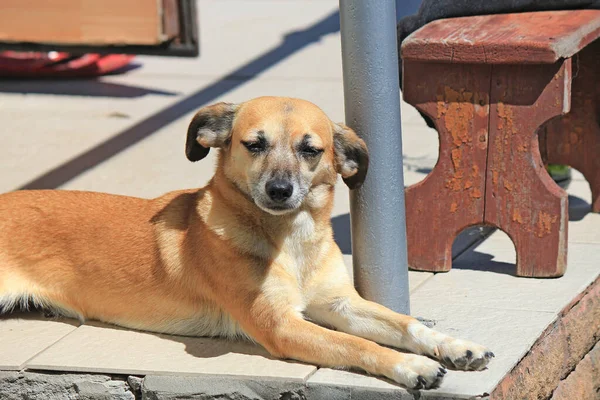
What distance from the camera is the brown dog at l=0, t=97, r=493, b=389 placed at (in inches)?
148

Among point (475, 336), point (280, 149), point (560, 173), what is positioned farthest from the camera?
point (560, 173)

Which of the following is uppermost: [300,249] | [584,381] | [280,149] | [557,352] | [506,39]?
[506,39]

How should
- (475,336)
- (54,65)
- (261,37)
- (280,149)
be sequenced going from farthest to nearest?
1. (261,37)
2. (54,65)
3. (475,336)
4. (280,149)

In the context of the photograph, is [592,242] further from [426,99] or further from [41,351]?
[41,351]

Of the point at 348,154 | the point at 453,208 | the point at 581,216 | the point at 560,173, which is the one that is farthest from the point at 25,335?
the point at 560,173

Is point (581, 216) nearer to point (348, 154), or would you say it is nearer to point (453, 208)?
point (453, 208)

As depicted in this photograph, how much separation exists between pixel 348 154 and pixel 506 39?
91 centimetres

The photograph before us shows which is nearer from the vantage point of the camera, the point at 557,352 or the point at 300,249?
the point at 300,249

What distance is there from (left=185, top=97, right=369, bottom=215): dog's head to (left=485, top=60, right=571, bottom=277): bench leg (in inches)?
31.9

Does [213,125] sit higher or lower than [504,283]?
higher

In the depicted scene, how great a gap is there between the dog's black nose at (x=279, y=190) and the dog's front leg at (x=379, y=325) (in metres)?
0.43

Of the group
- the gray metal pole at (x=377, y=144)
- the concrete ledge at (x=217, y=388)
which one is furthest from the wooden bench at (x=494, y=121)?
the concrete ledge at (x=217, y=388)

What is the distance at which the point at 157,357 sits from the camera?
13.0ft

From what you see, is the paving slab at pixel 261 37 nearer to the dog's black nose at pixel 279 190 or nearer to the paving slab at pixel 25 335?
the paving slab at pixel 25 335
